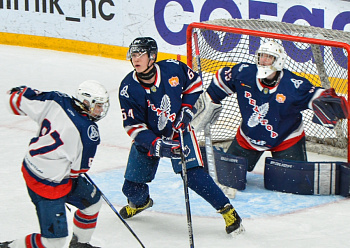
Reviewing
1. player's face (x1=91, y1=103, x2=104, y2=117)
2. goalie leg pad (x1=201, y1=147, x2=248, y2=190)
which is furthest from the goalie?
player's face (x1=91, y1=103, x2=104, y2=117)

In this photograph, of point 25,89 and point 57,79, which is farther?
point 57,79

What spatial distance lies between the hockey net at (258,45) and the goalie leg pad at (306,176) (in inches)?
21.5

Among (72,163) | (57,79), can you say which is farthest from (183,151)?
(57,79)

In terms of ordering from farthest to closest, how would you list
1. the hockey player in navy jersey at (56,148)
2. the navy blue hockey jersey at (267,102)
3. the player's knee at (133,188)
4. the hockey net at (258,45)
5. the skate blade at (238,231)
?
the hockey net at (258,45) → the navy blue hockey jersey at (267,102) → the player's knee at (133,188) → the skate blade at (238,231) → the hockey player in navy jersey at (56,148)

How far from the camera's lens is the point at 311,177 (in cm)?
419

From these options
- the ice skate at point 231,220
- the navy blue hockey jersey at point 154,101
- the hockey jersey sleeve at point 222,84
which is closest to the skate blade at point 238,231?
the ice skate at point 231,220

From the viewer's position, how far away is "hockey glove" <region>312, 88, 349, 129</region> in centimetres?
394

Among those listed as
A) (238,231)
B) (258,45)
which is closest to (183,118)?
(238,231)

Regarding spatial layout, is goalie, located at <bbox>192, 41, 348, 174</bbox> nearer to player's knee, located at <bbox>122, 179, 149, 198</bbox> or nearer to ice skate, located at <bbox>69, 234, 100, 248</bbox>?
player's knee, located at <bbox>122, 179, 149, 198</bbox>

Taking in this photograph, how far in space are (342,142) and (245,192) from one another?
0.95 metres

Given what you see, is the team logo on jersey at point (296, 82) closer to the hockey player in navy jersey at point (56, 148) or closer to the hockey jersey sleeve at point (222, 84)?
the hockey jersey sleeve at point (222, 84)

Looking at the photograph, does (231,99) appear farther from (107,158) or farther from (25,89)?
(25,89)

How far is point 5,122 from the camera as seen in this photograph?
18.4ft

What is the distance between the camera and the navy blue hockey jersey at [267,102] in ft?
13.4
